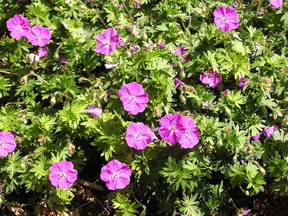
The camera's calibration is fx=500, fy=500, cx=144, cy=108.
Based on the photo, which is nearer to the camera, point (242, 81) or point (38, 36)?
point (242, 81)

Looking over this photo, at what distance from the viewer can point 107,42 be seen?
3125 mm

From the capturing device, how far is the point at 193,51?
3221mm

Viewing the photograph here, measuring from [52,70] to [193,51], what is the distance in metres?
0.97

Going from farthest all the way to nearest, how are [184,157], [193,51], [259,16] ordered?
1. [259,16]
2. [193,51]
3. [184,157]

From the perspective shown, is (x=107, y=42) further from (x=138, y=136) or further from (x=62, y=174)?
(x=62, y=174)

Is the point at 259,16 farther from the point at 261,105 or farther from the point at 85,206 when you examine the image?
the point at 85,206

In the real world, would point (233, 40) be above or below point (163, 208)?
above

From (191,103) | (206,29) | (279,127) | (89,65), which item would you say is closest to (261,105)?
(279,127)

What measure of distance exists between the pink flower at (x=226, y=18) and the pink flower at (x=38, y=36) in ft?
3.66

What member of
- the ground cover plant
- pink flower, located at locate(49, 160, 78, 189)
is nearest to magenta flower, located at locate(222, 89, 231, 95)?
the ground cover plant

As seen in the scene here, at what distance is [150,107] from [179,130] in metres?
0.33

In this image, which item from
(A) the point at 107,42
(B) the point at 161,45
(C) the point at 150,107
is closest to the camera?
(C) the point at 150,107

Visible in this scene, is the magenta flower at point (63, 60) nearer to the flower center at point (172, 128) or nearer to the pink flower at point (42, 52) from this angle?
the pink flower at point (42, 52)

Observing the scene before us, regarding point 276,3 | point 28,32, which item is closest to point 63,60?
point 28,32
